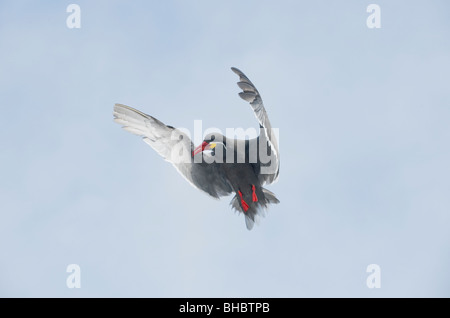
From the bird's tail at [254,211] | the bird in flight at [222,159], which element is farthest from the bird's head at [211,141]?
the bird's tail at [254,211]

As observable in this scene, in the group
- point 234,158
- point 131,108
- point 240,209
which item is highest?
point 131,108

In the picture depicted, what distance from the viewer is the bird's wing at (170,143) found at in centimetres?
1288

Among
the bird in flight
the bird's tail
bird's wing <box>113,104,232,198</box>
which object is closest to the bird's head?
the bird in flight

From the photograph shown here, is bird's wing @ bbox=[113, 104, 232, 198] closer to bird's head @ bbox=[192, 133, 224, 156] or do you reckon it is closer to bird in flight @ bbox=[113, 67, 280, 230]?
bird in flight @ bbox=[113, 67, 280, 230]

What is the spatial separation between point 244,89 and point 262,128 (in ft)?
2.90

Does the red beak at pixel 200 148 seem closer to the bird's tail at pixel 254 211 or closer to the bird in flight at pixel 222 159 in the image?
the bird in flight at pixel 222 159

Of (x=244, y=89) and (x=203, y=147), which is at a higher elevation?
(x=244, y=89)

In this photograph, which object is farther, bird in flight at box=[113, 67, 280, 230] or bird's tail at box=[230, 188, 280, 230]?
bird's tail at box=[230, 188, 280, 230]

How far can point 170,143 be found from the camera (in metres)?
13.0

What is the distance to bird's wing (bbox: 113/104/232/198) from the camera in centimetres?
1288
